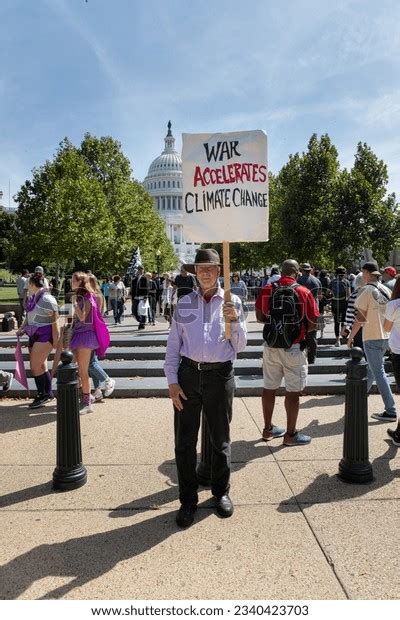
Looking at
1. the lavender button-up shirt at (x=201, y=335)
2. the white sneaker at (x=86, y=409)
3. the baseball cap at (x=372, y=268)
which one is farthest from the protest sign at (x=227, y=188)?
the white sneaker at (x=86, y=409)

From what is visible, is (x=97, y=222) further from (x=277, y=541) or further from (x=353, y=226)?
(x=277, y=541)

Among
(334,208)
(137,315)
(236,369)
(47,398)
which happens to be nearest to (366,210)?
(334,208)

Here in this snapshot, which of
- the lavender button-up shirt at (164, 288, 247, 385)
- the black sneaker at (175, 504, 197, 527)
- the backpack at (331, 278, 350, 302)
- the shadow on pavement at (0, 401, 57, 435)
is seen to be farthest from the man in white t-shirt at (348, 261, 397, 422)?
the backpack at (331, 278, 350, 302)

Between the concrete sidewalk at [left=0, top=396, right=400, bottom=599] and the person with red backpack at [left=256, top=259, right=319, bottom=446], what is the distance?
0.55 m

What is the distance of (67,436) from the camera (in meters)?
4.14

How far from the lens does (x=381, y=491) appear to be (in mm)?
4012

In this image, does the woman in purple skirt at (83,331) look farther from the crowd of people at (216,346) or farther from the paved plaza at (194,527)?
the paved plaza at (194,527)

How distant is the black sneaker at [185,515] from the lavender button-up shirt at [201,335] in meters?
0.97

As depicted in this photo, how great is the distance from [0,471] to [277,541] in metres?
2.80

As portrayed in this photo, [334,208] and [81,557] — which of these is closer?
[81,557]

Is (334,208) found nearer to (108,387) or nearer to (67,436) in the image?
(108,387)

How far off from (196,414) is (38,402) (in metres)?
3.99

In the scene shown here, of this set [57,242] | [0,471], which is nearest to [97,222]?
[57,242]

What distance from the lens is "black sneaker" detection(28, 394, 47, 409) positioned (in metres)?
6.66
